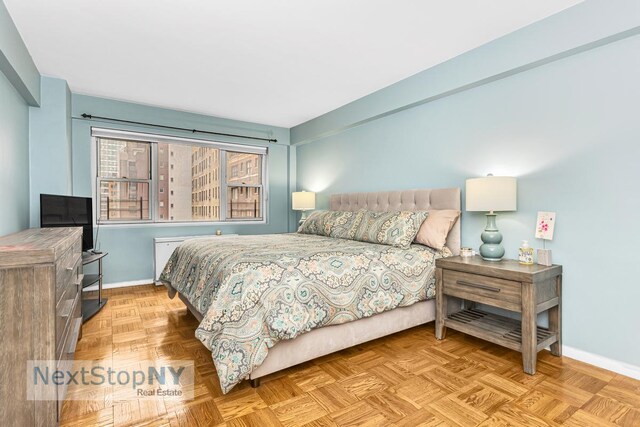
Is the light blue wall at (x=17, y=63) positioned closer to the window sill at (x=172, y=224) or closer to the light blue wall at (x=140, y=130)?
the light blue wall at (x=140, y=130)

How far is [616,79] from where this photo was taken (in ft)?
A: 7.10

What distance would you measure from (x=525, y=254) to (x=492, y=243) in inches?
9.4

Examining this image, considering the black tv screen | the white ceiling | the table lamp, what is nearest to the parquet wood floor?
the table lamp

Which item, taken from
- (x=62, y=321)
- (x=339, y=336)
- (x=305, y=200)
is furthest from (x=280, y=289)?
(x=305, y=200)

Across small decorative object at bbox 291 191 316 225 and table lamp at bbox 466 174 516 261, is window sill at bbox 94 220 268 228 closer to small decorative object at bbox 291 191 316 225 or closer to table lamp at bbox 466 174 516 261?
small decorative object at bbox 291 191 316 225

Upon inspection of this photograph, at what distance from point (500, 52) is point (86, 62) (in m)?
3.66

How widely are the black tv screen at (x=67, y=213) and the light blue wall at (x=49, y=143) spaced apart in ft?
A: 1.20

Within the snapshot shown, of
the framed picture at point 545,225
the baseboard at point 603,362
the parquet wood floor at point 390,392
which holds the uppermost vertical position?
the framed picture at point 545,225

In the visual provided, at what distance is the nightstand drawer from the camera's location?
7.31ft

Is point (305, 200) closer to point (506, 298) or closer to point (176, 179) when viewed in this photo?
point (176, 179)

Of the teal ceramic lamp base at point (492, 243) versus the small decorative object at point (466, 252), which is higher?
the teal ceramic lamp base at point (492, 243)

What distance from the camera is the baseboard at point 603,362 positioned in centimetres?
209

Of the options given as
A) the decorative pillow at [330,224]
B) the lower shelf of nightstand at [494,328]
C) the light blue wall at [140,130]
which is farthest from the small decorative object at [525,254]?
the light blue wall at [140,130]

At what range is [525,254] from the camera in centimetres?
247
